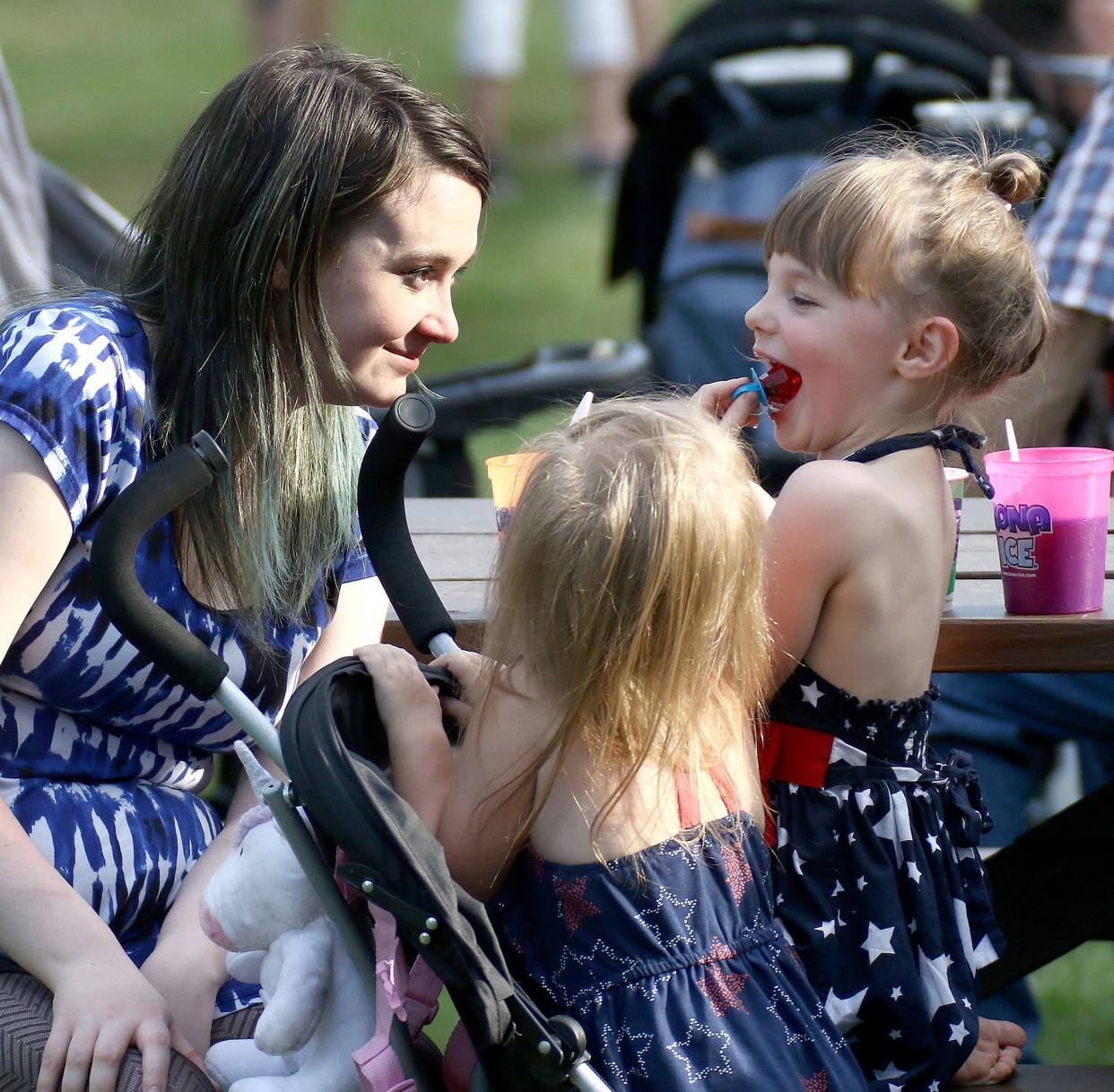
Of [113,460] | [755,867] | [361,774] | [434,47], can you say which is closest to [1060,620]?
[755,867]

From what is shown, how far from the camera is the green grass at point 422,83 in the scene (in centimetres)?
796

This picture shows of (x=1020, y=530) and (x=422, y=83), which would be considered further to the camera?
(x=422, y=83)

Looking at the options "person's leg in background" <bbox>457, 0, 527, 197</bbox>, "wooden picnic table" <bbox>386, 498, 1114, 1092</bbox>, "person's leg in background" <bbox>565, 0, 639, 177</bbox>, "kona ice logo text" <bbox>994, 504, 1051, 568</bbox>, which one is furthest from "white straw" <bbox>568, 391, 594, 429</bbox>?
"person's leg in background" <bbox>565, 0, 639, 177</bbox>

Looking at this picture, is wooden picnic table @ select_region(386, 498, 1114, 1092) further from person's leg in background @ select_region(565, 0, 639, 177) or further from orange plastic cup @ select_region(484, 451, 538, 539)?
person's leg in background @ select_region(565, 0, 639, 177)

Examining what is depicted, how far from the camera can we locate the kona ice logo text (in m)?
2.05

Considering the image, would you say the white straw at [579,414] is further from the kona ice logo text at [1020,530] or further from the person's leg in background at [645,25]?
the person's leg in background at [645,25]

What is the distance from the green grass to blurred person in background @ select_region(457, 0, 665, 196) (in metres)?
0.28

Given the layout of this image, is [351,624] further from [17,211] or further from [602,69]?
[602,69]

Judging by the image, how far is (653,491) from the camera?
1606 mm

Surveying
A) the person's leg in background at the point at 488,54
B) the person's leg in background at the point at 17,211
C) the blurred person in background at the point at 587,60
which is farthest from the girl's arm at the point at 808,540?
the blurred person in background at the point at 587,60

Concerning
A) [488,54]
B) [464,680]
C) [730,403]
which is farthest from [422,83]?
[464,680]

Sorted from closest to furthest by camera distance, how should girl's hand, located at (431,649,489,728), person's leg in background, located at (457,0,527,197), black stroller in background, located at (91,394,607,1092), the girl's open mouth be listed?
black stroller in background, located at (91,394,607,1092) → girl's hand, located at (431,649,489,728) → the girl's open mouth → person's leg in background, located at (457,0,527,197)

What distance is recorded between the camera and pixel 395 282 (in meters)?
1.95

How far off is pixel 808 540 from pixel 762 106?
2785mm
